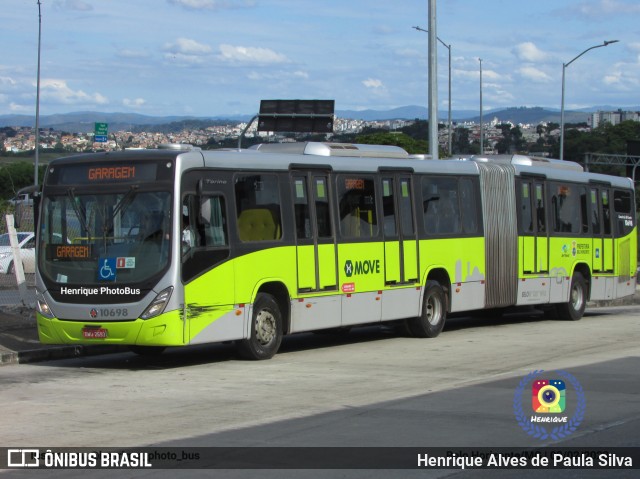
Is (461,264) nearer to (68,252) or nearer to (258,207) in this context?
(258,207)

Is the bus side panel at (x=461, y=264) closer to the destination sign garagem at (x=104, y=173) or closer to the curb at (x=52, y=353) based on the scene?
the curb at (x=52, y=353)

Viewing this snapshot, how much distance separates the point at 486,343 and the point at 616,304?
15365mm

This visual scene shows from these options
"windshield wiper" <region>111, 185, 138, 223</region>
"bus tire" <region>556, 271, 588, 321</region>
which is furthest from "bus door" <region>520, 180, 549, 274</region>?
"windshield wiper" <region>111, 185, 138, 223</region>

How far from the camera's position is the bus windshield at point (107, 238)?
14367 millimetres

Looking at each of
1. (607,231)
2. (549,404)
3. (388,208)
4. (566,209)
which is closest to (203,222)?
(388,208)

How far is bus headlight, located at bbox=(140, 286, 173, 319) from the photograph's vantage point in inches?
557

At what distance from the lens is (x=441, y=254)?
19719 millimetres

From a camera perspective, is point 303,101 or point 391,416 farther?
point 303,101

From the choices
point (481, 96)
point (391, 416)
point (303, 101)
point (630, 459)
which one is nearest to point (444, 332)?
point (391, 416)

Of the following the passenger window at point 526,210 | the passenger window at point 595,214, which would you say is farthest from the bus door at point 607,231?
the passenger window at point 526,210

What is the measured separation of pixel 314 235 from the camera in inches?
661

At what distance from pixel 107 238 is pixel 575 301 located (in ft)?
42.5

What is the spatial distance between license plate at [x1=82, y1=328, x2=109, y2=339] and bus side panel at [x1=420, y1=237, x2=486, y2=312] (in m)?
6.79

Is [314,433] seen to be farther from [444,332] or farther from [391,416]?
[444,332]
